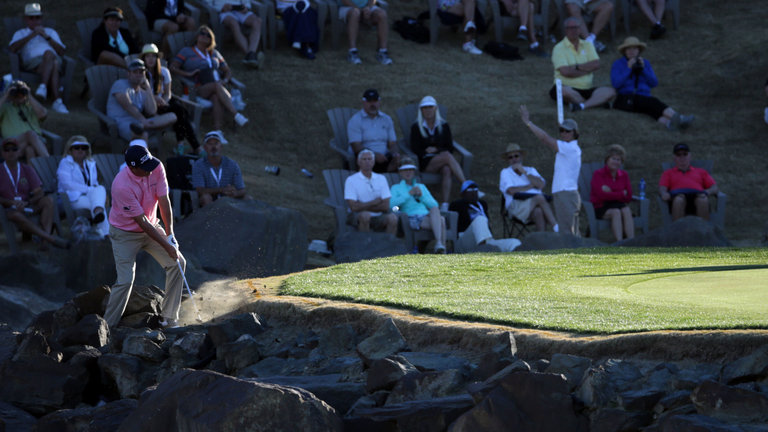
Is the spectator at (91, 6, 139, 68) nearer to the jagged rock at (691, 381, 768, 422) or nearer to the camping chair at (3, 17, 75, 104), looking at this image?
the camping chair at (3, 17, 75, 104)

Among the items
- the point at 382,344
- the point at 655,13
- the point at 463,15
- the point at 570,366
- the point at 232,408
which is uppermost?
the point at 655,13

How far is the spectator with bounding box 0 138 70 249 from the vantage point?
13.9 metres

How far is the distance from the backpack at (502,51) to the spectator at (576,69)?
2.78 meters

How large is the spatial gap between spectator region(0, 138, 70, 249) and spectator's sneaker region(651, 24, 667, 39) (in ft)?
48.1

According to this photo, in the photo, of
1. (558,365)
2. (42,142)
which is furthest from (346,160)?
(558,365)

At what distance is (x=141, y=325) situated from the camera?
10078mm

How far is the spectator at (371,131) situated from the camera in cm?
1708

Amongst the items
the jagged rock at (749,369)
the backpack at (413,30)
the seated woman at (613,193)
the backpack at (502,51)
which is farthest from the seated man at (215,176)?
the backpack at (502,51)

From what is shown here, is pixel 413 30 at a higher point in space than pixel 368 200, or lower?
higher

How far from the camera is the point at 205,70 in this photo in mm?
18266

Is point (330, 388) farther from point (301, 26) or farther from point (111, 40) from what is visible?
point (301, 26)

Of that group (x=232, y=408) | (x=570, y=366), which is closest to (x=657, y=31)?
(x=570, y=366)

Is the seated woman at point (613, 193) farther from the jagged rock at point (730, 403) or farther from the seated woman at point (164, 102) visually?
the jagged rock at point (730, 403)

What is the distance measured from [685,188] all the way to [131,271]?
30.9 feet
